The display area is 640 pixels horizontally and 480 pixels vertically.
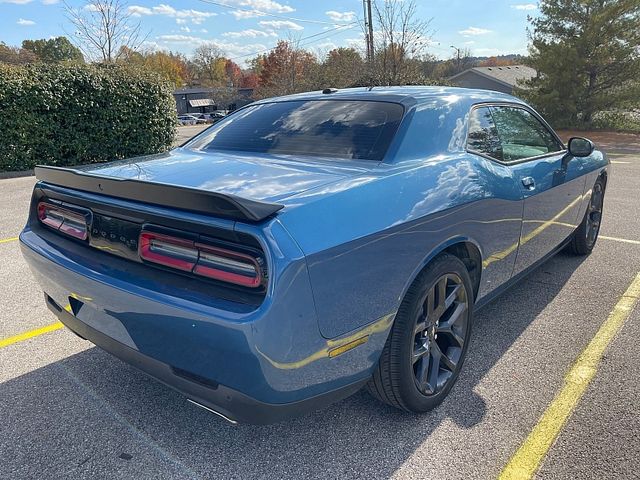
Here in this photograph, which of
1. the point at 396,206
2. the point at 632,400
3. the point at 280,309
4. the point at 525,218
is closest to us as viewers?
the point at 280,309

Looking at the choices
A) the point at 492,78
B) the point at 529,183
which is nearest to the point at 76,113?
the point at 529,183

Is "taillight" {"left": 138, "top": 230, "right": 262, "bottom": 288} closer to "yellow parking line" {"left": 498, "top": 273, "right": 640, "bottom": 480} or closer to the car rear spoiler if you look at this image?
the car rear spoiler

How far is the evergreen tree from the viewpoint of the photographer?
21281 mm

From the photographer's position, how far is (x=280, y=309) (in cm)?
161

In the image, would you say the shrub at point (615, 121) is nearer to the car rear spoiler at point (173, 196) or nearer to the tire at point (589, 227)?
the tire at point (589, 227)

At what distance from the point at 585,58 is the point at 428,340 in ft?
79.4

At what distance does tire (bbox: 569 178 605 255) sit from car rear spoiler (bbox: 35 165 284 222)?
388 cm

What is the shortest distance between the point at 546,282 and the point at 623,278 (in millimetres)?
698

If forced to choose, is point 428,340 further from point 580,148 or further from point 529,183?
point 580,148

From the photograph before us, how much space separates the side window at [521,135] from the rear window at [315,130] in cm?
96

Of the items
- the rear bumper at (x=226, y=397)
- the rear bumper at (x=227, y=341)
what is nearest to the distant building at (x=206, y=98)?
the rear bumper at (x=227, y=341)

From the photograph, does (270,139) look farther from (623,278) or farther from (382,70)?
(382,70)

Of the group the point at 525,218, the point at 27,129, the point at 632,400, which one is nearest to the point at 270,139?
the point at 525,218

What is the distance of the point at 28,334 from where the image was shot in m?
3.29
